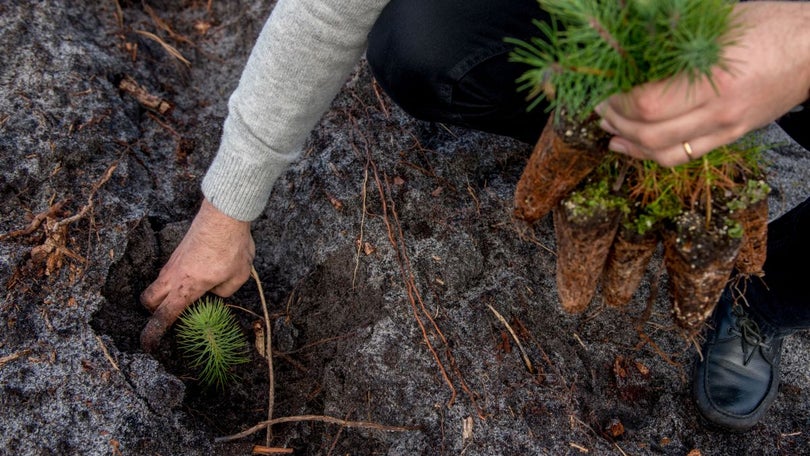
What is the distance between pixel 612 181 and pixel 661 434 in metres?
0.90

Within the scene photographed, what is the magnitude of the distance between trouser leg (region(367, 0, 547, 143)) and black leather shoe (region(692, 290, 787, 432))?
90 cm

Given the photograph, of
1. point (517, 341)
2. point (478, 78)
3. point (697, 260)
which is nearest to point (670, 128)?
point (697, 260)

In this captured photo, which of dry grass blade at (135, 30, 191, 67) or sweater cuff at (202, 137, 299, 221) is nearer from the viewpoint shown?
sweater cuff at (202, 137, 299, 221)

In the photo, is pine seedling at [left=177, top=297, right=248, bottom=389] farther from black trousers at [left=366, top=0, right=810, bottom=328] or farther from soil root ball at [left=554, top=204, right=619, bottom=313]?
soil root ball at [left=554, top=204, right=619, bottom=313]

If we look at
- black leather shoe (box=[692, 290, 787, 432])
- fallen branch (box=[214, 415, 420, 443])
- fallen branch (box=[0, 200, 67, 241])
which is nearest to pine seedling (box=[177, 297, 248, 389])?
fallen branch (box=[214, 415, 420, 443])

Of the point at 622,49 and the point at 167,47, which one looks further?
the point at 167,47

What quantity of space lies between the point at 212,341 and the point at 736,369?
156 centimetres

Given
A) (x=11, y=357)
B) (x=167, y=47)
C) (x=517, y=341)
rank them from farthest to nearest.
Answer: (x=167, y=47) < (x=517, y=341) < (x=11, y=357)

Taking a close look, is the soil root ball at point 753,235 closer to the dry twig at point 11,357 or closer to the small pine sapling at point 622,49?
the small pine sapling at point 622,49

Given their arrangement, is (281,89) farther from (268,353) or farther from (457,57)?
(268,353)

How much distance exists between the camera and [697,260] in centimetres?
107

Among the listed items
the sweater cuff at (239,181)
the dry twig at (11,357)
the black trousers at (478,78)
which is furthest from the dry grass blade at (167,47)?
the dry twig at (11,357)

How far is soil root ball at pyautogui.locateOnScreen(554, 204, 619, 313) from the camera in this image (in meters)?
1.10

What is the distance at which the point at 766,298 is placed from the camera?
168 cm
